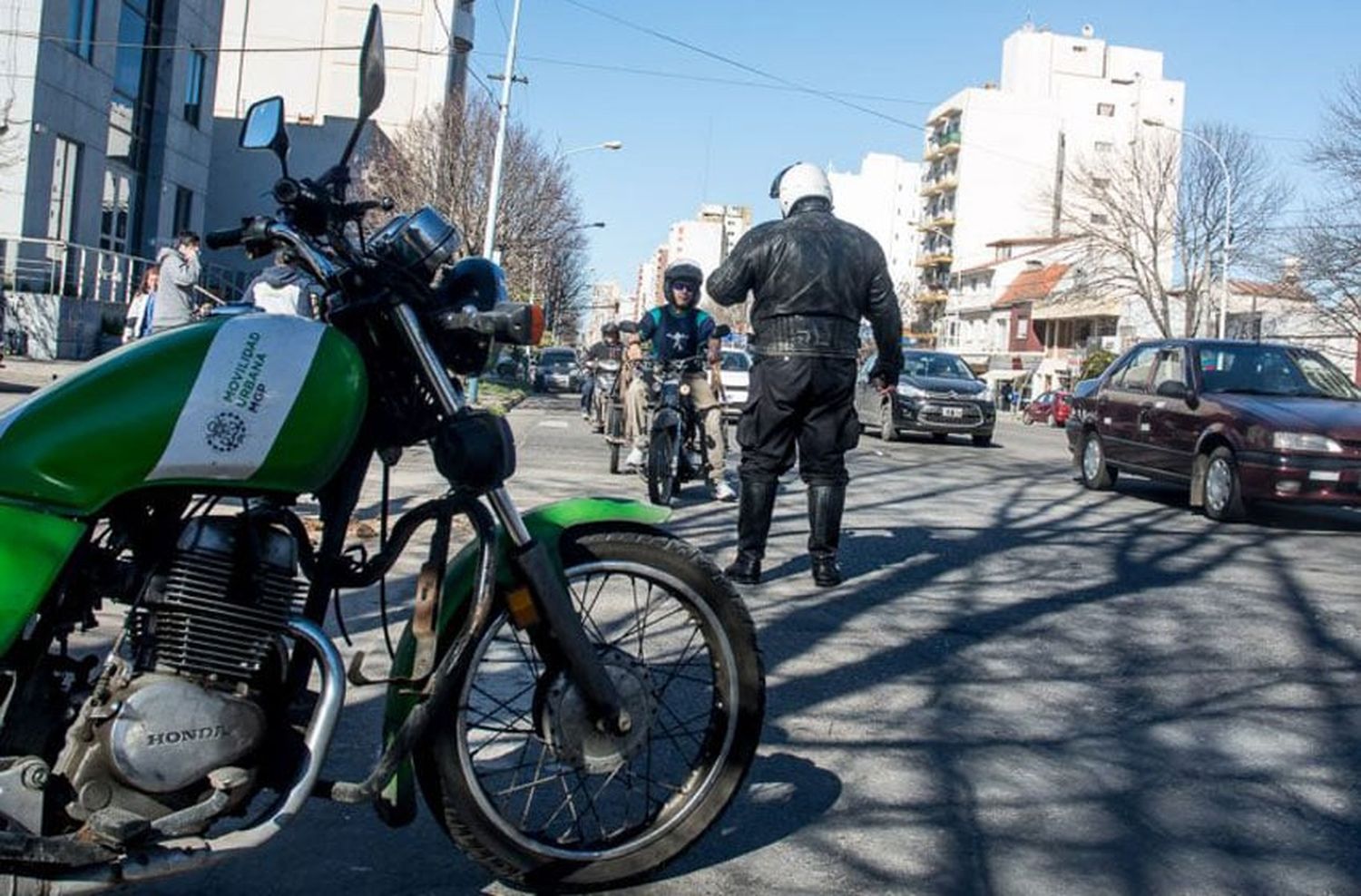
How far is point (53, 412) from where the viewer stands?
2416 millimetres

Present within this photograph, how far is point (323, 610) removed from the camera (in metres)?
2.81

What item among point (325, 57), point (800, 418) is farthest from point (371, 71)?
point (325, 57)

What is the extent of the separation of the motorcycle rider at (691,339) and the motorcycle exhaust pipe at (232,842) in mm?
8176

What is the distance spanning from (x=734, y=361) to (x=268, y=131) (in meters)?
25.4

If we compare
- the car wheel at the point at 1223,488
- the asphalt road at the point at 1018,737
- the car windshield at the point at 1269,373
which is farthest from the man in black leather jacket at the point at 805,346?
the car windshield at the point at 1269,373

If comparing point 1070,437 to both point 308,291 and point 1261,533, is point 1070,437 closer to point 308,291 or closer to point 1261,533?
point 1261,533

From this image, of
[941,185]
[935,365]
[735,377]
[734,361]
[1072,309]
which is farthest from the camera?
[941,185]

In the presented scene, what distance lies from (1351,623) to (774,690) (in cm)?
333

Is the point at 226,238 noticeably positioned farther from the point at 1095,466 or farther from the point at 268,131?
the point at 1095,466

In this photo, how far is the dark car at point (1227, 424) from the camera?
411 inches

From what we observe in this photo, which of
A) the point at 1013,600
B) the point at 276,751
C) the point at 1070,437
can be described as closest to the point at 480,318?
the point at 276,751

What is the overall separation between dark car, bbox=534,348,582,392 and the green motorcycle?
42.7 meters

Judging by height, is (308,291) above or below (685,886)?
above

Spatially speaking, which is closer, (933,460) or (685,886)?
(685,886)
